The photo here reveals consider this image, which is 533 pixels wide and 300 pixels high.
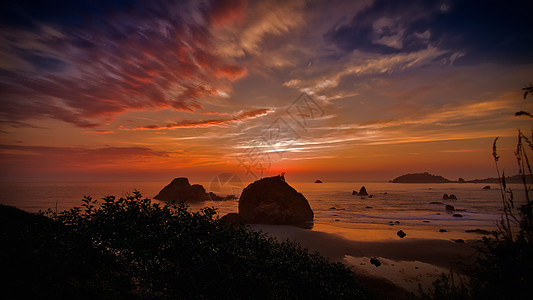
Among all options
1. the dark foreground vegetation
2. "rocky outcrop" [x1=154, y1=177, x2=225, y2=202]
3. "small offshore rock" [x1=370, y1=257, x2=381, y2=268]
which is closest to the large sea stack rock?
"small offshore rock" [x1=370, y1=257, x2=381, y2=268]

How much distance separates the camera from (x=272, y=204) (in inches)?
1485

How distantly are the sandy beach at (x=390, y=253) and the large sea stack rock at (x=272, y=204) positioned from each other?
378 cm

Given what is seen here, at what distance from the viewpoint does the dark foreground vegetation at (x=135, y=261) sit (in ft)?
22.8

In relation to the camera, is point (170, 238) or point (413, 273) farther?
point (413, 273)

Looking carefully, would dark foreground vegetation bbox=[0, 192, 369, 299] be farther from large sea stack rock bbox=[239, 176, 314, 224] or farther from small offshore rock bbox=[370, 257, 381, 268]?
large sea stack rock bbox=[239, 176, 314, 224]

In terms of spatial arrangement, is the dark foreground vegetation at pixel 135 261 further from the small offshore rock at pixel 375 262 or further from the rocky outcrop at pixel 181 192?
the rocky outcrop at pixel 181 192

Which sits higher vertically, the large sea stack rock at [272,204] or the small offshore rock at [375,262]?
the large sea stack rock at [272,204]

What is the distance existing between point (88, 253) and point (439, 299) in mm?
12675

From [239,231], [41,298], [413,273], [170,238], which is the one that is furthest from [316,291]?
[413,273]

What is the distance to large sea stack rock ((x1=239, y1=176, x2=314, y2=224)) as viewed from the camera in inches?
1469

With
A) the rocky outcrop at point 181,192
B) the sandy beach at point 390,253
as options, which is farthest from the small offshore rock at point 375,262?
the rocky outcrop at point 181,192

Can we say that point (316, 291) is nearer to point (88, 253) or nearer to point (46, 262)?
point (88, 253)

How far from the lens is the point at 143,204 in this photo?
368 inches

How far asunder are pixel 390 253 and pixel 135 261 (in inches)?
942
